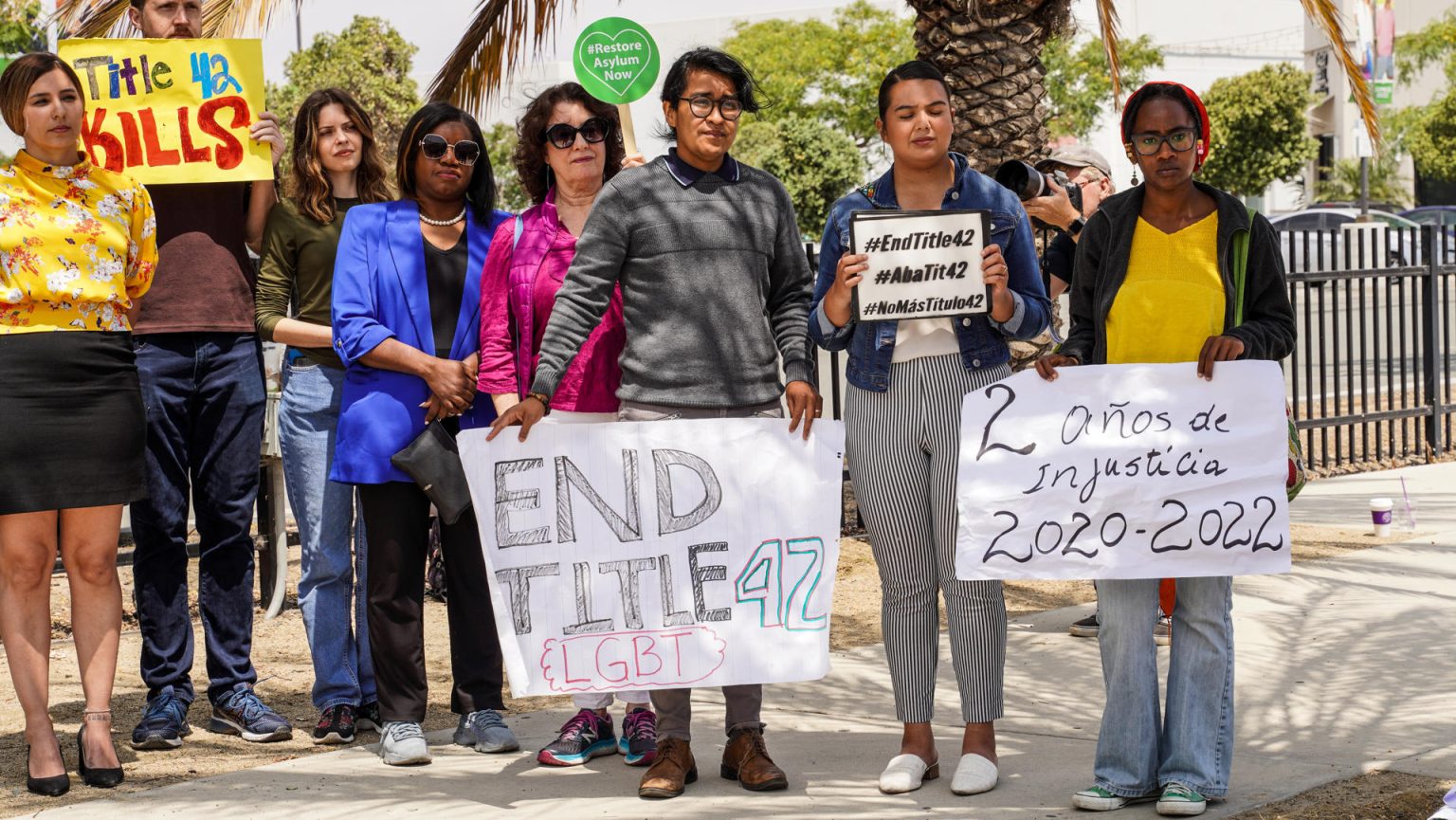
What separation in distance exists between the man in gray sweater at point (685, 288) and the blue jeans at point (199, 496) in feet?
4.52

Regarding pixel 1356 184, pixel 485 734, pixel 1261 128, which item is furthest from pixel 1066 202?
pixel 1356 184

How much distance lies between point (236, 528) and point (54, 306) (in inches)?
43.0

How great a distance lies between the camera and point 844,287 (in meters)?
4.45

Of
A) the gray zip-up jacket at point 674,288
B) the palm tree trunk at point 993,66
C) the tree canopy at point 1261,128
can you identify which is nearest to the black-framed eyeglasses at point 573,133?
the gray zip-up jacket at point 674,288

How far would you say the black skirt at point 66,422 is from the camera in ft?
15.6

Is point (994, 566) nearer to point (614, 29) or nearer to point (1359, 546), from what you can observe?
point (614, 29)

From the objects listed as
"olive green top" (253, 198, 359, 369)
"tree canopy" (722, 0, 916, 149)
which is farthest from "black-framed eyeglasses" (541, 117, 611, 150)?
"tree canopy" (722, 0, 916, 149)

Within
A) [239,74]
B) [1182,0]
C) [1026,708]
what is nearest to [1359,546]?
[1026,708]

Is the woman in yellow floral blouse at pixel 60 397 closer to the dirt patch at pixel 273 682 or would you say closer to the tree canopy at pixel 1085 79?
the dirt patch at pixel 273 682

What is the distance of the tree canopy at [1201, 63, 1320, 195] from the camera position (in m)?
51.8

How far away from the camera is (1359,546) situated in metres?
8.67

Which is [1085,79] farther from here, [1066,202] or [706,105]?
[706,105]

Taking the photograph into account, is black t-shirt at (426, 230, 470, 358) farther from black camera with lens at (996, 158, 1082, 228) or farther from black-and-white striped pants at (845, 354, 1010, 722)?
black camera with lens at (996, 158, 1082, 228)

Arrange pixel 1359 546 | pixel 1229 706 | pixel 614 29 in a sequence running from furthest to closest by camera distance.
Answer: pixel 1359 546 → pixel 614 29 → pixel 1229 706
